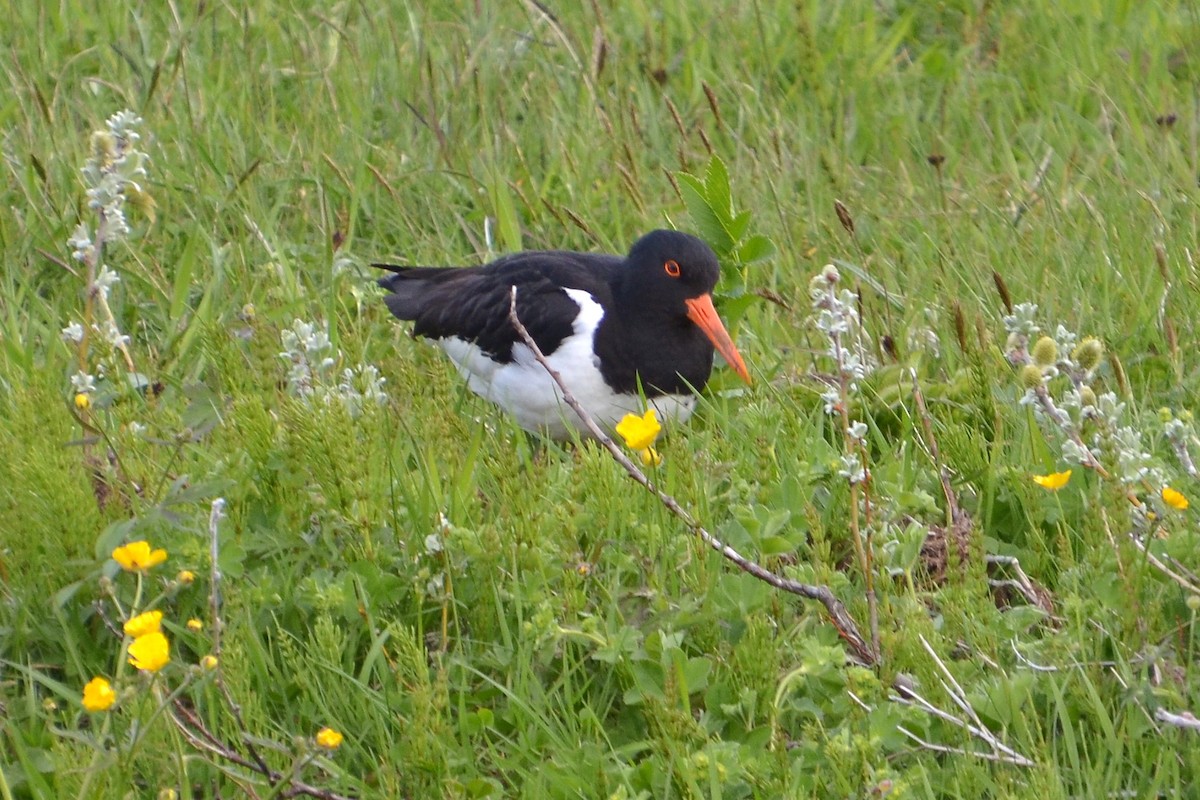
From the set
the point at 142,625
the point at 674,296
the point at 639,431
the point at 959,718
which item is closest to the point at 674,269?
the point at 674,296

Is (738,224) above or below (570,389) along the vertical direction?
above

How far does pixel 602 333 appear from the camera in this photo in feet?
14.3

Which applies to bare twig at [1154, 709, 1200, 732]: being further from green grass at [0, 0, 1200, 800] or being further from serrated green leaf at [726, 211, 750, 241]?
serrated green leaf at [726, 211, 750, 241]

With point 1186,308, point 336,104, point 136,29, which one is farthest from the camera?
point 136,29

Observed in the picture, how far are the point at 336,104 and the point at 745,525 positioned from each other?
355 cm

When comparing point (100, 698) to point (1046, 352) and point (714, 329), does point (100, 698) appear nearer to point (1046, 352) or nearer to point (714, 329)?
point (1046, 352)

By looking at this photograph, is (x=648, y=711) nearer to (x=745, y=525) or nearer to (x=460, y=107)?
(x=745, y=525)

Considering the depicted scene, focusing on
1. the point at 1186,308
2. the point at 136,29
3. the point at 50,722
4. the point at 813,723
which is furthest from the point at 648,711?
the point at 136,29

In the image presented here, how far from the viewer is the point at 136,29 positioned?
20.8 feet

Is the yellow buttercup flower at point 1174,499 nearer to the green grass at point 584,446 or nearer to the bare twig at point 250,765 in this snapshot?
the green grass at point 584,446

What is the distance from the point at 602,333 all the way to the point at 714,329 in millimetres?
353

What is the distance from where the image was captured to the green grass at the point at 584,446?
2600 mm

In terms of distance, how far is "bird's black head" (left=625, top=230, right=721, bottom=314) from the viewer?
14.2ft

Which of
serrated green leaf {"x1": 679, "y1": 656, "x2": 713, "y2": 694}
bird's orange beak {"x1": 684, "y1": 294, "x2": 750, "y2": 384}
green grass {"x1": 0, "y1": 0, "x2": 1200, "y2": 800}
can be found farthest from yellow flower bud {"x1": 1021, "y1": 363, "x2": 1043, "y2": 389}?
bird's orange beak {"x1": 684, "y1": 294, "x2": 750, "y2": 384}
